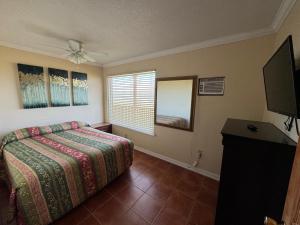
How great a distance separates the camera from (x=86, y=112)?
3.66 metres

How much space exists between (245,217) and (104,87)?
13.3ft

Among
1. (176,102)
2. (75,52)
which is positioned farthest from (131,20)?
(176,102)

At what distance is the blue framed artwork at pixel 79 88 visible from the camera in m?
3.26

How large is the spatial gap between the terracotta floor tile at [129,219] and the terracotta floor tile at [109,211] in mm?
50

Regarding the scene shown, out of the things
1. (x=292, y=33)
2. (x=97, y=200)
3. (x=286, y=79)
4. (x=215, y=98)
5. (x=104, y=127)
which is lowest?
(x=97, y=200)

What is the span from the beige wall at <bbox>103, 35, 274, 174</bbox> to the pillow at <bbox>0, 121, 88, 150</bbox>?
6.87 feet

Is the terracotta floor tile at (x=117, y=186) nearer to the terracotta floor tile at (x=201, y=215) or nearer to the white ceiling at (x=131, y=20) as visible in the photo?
the terracotta floor tile at (x=201, y=215)

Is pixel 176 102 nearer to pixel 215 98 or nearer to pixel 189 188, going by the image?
pixel 215 98

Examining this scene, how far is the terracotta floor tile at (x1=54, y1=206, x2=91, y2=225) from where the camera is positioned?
1.47 metres

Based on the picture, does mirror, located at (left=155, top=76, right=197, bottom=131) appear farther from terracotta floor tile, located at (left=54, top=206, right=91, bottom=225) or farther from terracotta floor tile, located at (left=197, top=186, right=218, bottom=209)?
terracotta floor tile, located at (left=54, top=206, right=91, bottom=225)

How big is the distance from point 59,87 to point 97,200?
2.63 metres

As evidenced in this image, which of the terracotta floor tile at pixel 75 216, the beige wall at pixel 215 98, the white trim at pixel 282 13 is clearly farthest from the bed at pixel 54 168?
the white trim at pixel 282 13

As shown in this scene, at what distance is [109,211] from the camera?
1.62m

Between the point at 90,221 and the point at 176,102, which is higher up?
the point at 176,102
